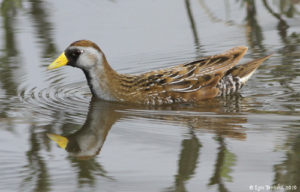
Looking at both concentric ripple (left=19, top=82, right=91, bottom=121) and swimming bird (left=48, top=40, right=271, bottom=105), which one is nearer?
concentric ripple (left=19, top=82, right=91, bottom=121)

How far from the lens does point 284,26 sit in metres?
10.7

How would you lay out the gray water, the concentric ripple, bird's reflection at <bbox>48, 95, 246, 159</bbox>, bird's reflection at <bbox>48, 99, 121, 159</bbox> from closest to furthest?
the gray water, bird's reflection at <bbox>48, 99, 121, 159</bbox>, bird's reflection at <bbox>48, 95, 246, 159</bbox>, the concentric ripple

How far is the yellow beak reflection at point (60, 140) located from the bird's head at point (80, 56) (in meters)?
1.63

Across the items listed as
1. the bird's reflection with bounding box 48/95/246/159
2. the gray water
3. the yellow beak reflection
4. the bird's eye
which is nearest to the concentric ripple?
the gray water

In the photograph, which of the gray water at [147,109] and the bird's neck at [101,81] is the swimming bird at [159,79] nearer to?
the bird's neck at [101,81]

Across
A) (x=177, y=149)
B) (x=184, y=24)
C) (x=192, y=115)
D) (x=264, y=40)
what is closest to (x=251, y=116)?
(x=192, y=115)

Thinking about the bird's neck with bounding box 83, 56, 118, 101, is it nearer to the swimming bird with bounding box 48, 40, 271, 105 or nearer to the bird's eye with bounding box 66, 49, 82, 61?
the swimming bird with bounding box 48, 40, 271, 105

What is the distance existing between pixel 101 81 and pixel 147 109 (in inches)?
30.5

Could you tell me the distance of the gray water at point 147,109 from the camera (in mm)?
5797

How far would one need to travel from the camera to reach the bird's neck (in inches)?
337

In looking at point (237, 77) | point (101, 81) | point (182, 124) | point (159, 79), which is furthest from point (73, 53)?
point (237, 77)

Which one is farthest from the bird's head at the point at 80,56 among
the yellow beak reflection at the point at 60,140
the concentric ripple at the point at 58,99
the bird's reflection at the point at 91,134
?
the yellow beak reflection at the point at 60,140

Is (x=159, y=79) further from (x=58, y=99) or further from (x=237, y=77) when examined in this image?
(x=58, y=99)

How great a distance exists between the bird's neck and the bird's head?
0.08 metres
